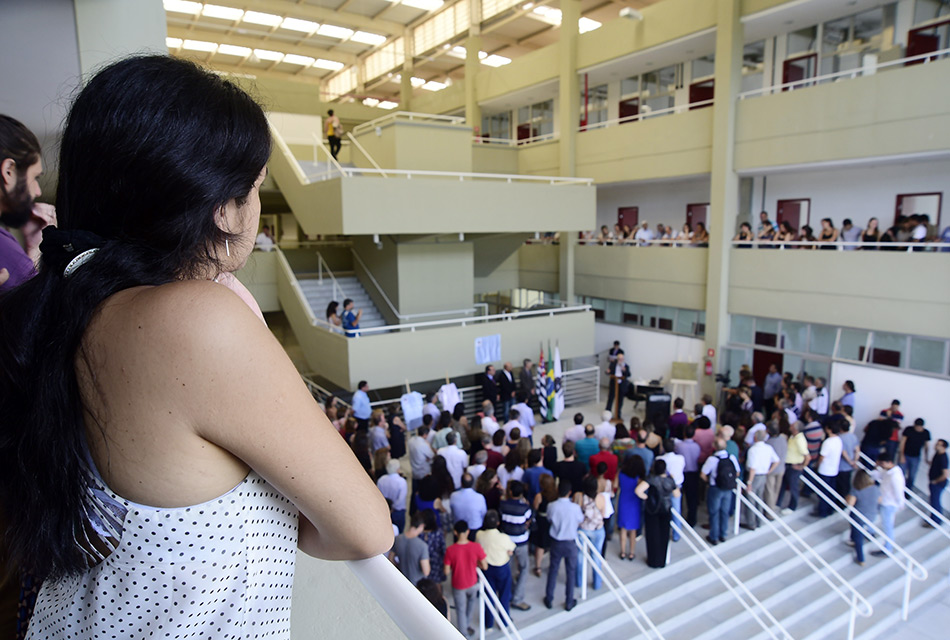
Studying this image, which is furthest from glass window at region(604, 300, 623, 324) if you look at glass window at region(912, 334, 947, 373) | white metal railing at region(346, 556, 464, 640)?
white metal railing at region(346, 556, 464, 640)

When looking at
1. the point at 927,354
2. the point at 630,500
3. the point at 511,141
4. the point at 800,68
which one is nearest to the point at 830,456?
the point at 630,500

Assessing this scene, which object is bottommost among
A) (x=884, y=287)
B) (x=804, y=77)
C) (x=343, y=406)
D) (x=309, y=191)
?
(x=343, y=406)

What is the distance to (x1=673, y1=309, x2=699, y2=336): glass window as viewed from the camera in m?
16.4

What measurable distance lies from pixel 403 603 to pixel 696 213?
1834 centimetres

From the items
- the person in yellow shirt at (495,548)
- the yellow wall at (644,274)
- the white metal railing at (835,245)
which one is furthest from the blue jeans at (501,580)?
the yellow wall at (644,274)

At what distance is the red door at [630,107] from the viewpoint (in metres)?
18.9

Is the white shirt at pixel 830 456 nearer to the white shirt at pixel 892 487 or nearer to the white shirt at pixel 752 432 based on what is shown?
the white shirt at pixel 892 487

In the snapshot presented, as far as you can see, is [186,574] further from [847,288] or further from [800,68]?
[800,68]

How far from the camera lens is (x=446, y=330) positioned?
1362 centimetres

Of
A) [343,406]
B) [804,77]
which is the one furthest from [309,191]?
[804,77]

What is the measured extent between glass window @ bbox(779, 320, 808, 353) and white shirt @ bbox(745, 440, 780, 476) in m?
6.14

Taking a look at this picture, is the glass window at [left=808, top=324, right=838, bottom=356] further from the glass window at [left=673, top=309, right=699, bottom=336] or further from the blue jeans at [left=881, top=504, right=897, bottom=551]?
the blue jeans at [left=881, top=504, right=897, bottom=551]

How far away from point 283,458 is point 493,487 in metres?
6.91

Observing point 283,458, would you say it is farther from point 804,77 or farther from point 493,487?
point 804,77
